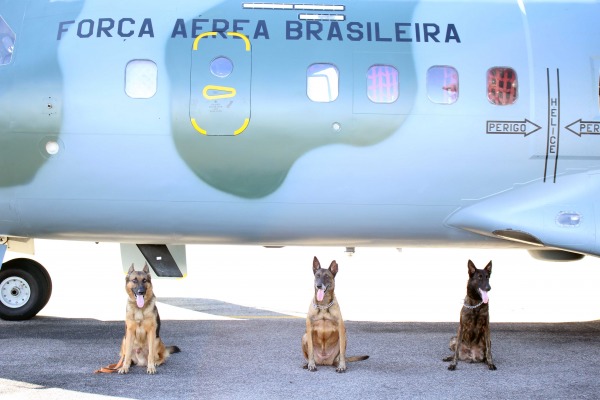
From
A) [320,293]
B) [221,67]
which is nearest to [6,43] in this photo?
[221,67]

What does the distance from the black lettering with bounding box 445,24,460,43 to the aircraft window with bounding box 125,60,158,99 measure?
11.3 feet

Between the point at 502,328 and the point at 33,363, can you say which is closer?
the point at 33,363

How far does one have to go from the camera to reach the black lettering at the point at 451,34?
31.9ft

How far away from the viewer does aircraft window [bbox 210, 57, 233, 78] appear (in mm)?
9430

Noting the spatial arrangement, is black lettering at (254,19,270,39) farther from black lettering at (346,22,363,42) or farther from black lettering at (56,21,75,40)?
black lettering at (56,21,75,40)

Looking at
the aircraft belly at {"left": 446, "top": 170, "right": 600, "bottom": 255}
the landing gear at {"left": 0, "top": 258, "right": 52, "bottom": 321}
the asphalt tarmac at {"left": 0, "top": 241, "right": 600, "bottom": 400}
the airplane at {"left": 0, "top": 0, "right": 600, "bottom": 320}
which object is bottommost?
the asphalt tarmac at {"left": 0, "top": 241, "right": 600, "bottom": 400}

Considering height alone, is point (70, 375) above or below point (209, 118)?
below

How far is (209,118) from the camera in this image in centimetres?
932

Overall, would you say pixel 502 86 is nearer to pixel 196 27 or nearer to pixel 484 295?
pixel 484 295

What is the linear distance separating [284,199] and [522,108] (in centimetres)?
→ 298

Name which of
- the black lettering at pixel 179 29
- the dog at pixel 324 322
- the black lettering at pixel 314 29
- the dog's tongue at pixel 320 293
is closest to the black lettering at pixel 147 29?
the black lettering at pixel 179 29

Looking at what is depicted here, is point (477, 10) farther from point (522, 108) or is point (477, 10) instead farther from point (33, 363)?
point (33, 363)

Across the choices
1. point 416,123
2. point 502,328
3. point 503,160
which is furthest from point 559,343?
point 416,123

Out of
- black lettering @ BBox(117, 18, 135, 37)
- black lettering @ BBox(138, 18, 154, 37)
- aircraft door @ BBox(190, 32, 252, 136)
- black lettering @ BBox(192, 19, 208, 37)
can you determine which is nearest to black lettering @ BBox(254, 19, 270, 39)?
aircraft door @ BBox(190, 32, 252, 136)
